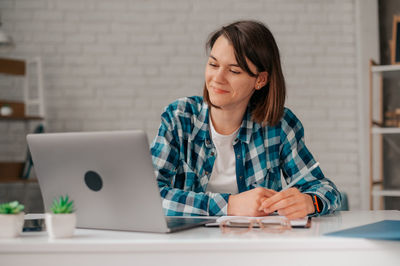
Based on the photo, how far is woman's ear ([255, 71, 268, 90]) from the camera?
175 centimetres

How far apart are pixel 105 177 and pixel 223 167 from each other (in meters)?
0.75

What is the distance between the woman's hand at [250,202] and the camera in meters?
1.28

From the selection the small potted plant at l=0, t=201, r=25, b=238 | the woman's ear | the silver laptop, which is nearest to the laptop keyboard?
the silver laptop

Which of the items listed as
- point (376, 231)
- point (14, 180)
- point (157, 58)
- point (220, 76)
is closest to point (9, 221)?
point (376, 231)

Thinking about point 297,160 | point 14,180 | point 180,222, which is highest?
point 297,160

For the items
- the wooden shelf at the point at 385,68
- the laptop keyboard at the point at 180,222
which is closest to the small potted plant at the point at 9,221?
the laptop keyboard at the point at 180,222

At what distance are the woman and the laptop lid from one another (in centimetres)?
44

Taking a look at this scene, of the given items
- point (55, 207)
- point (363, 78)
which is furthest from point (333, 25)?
point (55, 207)

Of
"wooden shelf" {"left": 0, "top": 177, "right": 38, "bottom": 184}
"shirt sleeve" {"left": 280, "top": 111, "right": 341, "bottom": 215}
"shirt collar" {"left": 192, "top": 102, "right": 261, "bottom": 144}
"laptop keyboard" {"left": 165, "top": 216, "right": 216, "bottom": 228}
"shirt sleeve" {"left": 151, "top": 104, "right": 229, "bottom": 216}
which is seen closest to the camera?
"laptop keyboard" {"left": 165, "top": 216, "right": 216, "bottom": 228}

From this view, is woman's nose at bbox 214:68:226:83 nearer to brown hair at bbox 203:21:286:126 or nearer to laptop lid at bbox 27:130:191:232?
brown hair at bbox 203:21:286:126

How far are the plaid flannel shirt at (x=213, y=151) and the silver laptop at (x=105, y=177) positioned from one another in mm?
505

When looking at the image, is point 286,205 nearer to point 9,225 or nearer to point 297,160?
point 297,160

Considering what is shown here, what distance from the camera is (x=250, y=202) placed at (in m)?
1.30

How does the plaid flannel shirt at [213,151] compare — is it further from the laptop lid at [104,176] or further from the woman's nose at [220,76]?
the laptop lid at [104,176]
